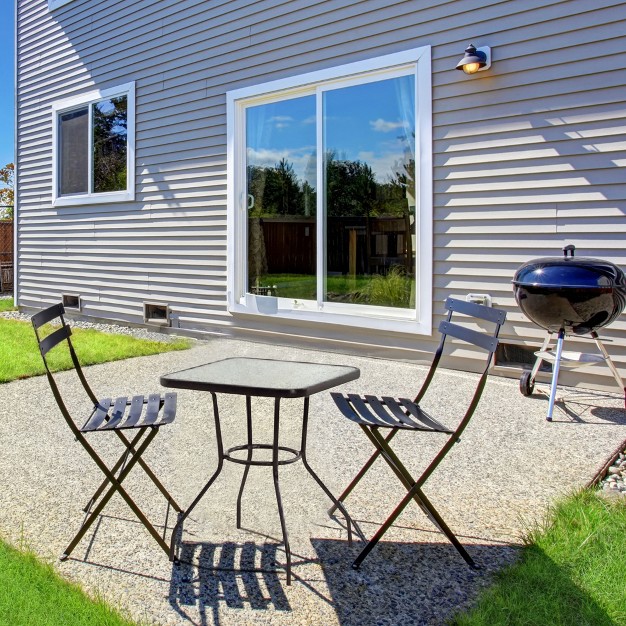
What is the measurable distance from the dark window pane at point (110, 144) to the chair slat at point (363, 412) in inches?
240

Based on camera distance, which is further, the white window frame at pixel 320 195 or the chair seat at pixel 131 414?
the white window frame at pixel 320 195

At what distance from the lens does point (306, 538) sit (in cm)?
237

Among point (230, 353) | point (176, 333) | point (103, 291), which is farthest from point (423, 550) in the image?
point (103, 291)

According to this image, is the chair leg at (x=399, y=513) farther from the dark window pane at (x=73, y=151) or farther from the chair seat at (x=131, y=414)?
the dark window pane at (x=73, y=151)

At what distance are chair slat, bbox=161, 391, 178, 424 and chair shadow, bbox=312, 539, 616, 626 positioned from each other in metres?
0.70

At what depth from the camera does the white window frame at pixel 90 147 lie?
750 cm

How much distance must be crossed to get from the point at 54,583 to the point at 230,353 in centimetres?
394

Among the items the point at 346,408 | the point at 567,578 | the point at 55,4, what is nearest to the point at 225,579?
the point at 346,408

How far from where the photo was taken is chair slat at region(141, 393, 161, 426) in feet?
7.32

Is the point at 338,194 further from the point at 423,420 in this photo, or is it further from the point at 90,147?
the point at 90,147

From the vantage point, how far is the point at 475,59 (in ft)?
14.7

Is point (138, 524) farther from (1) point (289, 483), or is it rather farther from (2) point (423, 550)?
(2) point (423, 550)

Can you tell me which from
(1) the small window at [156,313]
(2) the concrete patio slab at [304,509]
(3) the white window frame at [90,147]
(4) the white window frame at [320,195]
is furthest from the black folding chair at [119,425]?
(3) the white window frame at [90,147]

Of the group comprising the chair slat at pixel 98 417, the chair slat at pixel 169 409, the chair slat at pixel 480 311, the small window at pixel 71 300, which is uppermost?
the chair slat at pixel 480 311
